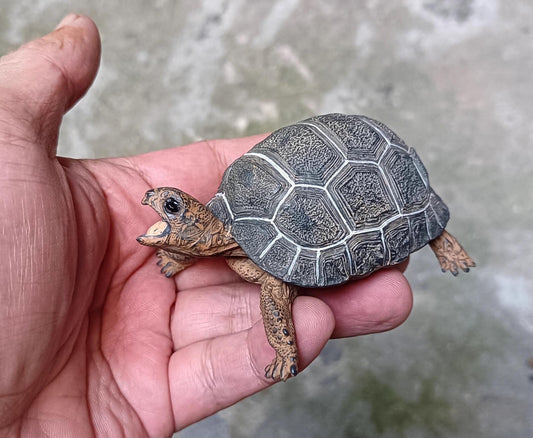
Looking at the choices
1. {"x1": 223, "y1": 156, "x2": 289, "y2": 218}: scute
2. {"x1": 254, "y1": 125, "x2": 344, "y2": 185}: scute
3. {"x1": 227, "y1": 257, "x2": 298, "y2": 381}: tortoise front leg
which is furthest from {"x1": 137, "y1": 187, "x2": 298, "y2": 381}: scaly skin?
{"x1": 254, "y1": 125, "x2": 344, "y2": 185}: scute

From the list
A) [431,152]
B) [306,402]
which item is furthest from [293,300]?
[431,152]

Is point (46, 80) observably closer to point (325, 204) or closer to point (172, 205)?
point (172, 205)

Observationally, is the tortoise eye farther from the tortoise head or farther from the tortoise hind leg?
the tortoise hind leg

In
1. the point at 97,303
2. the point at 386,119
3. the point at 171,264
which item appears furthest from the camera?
the point at 386,119

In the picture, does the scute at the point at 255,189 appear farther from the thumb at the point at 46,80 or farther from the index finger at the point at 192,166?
the thumb at the point at 46,80

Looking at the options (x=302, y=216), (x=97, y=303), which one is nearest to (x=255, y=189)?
(x=302, y=216)

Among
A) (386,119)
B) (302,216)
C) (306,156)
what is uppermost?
(306,156)

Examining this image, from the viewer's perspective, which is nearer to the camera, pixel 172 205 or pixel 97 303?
pixel 172 205

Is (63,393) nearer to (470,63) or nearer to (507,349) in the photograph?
(507,349)
